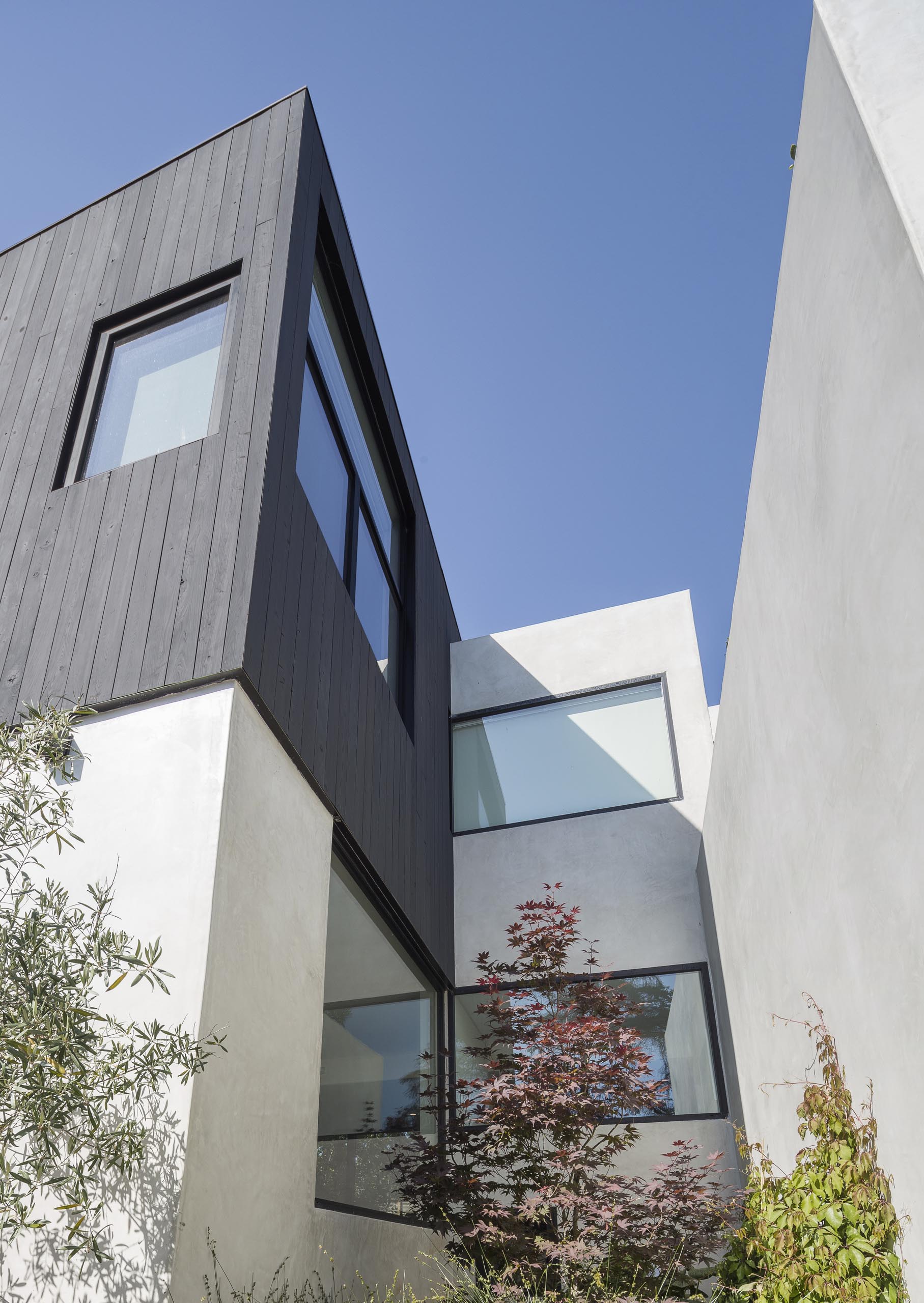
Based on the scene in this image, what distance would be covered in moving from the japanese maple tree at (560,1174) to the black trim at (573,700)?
6.94ft

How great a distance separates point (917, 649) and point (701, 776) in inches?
215

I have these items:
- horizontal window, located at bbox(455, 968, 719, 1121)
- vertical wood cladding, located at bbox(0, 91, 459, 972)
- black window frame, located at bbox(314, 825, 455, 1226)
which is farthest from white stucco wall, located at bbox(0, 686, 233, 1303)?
horizontal window, located at bbox(455, 968, 719, 1121)

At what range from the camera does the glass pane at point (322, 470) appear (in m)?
5.41

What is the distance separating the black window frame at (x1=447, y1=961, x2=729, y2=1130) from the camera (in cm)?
625

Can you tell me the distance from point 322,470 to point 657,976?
447 centimetres

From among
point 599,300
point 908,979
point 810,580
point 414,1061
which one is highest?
point 599,300

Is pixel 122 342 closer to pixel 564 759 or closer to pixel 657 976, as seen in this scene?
pixel 564 759

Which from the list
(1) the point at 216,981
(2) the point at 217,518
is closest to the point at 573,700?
(2) the point at 217,518

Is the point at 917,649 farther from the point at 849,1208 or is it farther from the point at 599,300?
the point at 599,300

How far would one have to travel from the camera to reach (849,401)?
112 inches

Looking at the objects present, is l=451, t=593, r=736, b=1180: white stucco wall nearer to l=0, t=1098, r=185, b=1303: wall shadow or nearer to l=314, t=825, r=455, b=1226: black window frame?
l=314, t=825, r=455, b=1226: black window frame

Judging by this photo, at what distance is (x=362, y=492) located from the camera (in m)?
6.61

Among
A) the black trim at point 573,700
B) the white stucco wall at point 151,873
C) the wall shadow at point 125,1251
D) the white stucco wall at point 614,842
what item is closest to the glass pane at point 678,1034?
the white stucco wall at point 614,842

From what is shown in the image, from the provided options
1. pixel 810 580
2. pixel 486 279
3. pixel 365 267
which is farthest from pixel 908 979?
pixel 486 279
